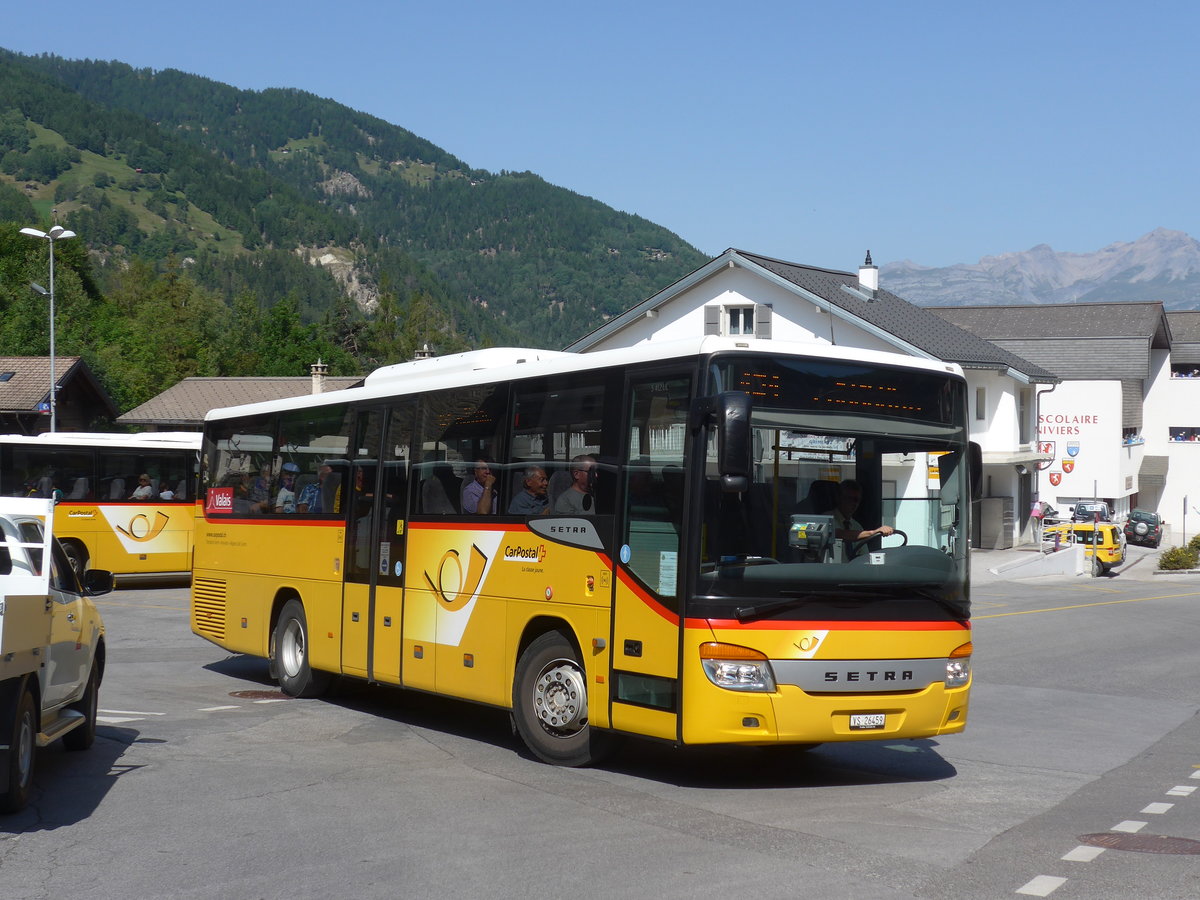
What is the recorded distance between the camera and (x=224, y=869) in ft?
23.9

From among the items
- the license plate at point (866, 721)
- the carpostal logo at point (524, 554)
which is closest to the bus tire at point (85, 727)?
the carpostal logo at point (524, 554)

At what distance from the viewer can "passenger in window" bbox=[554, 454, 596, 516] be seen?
33.7 feet

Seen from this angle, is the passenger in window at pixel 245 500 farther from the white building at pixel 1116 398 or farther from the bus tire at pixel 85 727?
the white building at pixel 1116 398

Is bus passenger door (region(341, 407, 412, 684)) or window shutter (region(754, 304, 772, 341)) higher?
window shutter (region(754, 304, 772, 341))

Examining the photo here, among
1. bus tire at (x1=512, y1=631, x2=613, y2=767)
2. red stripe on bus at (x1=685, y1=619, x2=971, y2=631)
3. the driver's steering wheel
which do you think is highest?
the driver's steering wheel

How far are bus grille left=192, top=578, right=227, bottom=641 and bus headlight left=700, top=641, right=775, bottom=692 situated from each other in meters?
9.03

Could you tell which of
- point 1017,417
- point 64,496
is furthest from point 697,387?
point 1017,417

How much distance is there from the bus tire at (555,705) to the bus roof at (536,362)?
213 cm

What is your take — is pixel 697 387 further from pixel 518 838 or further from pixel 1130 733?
pixel 1130 733

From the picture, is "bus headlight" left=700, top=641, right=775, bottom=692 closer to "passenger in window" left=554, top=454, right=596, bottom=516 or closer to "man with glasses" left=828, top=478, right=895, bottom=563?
"man with glasses" left=828, top=478, right=895, bottom=563

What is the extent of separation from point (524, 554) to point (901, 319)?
139 feet

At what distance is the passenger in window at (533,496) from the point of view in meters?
10.8

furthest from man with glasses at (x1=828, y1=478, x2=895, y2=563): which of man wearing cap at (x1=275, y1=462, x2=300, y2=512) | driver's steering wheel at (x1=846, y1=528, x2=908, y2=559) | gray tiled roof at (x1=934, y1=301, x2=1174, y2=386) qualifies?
gray tiled roof at (x1=934, y1=301, x2=1174, y2=386)

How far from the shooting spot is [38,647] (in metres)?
8.25
